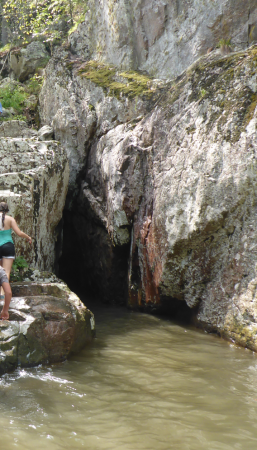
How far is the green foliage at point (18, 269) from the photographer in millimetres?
7922

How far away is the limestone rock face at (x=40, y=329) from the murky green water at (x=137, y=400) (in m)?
0.22

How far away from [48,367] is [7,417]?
1705 millimetres

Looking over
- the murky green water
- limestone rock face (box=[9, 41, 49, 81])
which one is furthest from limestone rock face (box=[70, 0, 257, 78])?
the murky green water

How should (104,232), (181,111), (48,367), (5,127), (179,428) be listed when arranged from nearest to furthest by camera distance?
(179,428)
(48,367)
(181,111)
(104,232)
(5,127)

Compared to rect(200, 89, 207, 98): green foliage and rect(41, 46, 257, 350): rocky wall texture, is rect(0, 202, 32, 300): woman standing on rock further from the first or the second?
rect(200, 89, 207, 98): green foliage

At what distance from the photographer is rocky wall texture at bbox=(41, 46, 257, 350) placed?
22.3 ft

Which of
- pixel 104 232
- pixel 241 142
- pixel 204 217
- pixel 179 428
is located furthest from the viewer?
pixel 104 232

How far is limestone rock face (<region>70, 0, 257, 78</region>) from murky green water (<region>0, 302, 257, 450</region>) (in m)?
7.51

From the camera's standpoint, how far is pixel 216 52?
855 centimetres

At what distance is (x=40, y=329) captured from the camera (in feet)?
19.7

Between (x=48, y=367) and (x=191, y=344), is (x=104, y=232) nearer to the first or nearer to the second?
(x=191, y=344)

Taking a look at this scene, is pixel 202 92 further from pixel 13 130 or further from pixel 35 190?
pixel 13 130

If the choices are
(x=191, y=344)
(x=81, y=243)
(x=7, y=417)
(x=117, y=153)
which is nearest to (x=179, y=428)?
(x=7, y=417)

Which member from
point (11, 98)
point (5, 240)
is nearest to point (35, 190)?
point (5, 240)
